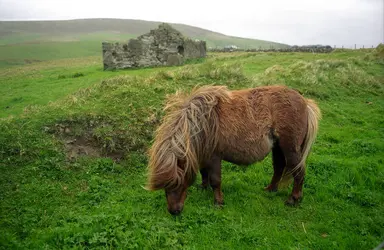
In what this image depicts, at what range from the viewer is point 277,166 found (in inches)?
251

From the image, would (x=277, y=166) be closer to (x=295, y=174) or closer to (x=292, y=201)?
(x=295, y=174)

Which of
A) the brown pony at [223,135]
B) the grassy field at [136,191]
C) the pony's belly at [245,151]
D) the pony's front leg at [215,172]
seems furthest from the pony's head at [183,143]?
the grassy field at [136,191]

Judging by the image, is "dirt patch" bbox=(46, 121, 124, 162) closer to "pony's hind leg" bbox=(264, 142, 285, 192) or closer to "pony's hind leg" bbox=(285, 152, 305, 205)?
"pony's hind leg" bbox=(264, 142, 285, 192)

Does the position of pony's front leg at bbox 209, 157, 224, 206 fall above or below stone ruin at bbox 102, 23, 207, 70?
below

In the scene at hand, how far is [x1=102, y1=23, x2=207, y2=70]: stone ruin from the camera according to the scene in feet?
79.2

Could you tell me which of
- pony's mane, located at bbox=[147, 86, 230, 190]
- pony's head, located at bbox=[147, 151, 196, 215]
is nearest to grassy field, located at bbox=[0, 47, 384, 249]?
pony's head, located at bbox=[147, 151, 196, 215]

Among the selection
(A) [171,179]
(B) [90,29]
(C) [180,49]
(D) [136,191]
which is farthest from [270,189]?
(B) [90,29]

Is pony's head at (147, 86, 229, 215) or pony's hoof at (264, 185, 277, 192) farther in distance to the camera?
Result: pony's hoof at (264, 185, 277, 192)

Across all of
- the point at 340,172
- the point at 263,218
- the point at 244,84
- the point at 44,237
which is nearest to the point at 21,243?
the point at 44,237

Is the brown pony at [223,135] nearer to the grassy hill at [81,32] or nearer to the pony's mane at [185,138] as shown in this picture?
the pony's mane at [185,138]

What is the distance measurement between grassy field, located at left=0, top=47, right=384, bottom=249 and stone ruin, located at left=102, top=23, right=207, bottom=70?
14805mm

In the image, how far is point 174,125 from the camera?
16.9 feet

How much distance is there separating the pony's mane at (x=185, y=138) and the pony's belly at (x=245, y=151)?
35 centimetres

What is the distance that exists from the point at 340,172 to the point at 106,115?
6306mm
